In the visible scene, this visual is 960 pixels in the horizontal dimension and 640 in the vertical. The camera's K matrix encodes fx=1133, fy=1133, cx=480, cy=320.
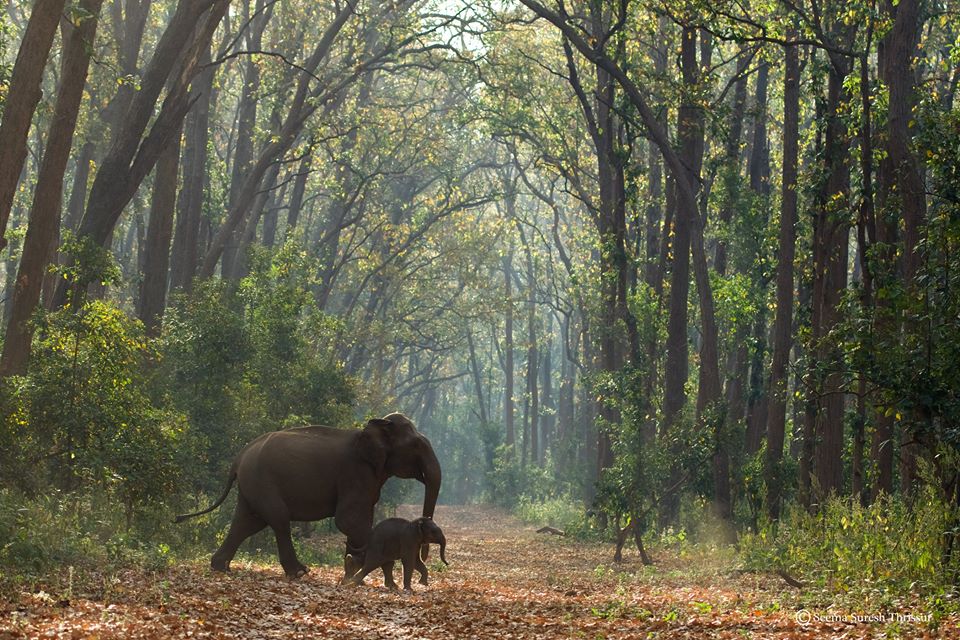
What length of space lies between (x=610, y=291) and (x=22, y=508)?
1969 cm

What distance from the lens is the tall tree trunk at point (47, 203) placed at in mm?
14609

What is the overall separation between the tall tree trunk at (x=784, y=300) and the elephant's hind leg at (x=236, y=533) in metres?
9.31

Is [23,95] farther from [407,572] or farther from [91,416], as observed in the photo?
[407,572]

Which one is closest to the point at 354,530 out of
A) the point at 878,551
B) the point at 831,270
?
the point at 878,551

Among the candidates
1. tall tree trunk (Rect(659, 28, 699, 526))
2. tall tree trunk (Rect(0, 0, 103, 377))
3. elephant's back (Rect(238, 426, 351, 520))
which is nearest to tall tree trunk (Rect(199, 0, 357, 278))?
tall tree trunk (Rect(659, 28, 699, 526))

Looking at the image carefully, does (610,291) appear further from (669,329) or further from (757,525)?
(757,525)

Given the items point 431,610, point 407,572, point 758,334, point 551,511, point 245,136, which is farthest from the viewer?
point 551,511

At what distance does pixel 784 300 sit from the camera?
19.6 m

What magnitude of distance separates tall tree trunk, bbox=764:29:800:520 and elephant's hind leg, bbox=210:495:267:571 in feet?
30.5

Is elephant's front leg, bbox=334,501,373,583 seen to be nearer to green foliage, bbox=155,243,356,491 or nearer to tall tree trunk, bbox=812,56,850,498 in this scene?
green foliage, bbox=155,243,356,491

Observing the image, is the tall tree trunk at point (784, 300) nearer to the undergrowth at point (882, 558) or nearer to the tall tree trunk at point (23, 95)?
the undergrowth at point (882, 558)

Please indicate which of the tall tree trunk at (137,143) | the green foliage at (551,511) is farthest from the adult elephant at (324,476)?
the green foliage at (551,511)

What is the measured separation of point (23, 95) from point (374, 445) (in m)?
5.96

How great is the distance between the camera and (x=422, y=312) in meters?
A: 56.5
